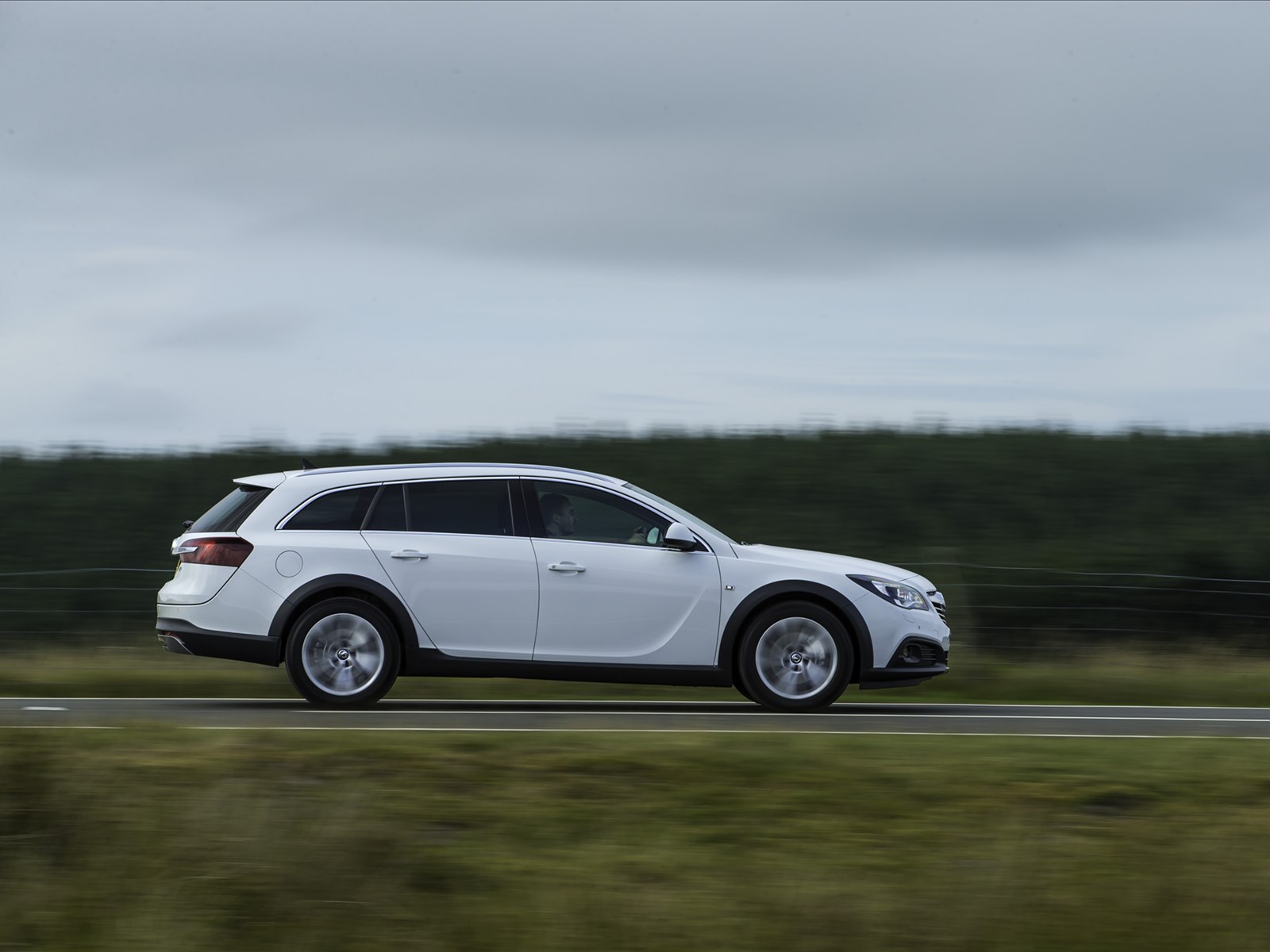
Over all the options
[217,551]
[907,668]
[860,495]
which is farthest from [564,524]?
[860,495]

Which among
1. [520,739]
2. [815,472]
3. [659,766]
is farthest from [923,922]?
[815,472]

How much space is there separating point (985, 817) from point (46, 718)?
16.3 ft

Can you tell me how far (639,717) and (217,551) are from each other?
3023 mm

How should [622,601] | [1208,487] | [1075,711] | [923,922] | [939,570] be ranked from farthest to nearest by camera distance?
[1208,487] → [939,570] → [1075,711] → [622,601] → [923,922]

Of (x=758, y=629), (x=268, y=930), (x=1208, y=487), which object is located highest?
(x=1208, y=487)

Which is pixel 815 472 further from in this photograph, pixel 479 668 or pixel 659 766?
pixel 659 766

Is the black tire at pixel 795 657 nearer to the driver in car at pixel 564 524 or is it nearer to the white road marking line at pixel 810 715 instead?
the white road marking line at pixel 810 715

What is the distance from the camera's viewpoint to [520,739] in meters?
8.47

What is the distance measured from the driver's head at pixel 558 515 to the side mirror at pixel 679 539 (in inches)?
25.9

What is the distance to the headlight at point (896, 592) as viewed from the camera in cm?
1049

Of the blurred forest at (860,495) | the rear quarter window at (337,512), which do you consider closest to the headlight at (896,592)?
the rear quarter window at (337,512)

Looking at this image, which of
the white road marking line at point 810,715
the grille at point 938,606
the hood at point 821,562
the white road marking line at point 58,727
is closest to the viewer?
the white road marking line at point 58,727

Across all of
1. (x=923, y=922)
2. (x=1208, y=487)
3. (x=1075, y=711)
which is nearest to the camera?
(x=923, y=922)

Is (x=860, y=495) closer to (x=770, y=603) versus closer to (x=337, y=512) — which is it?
(x=770, y=603)
